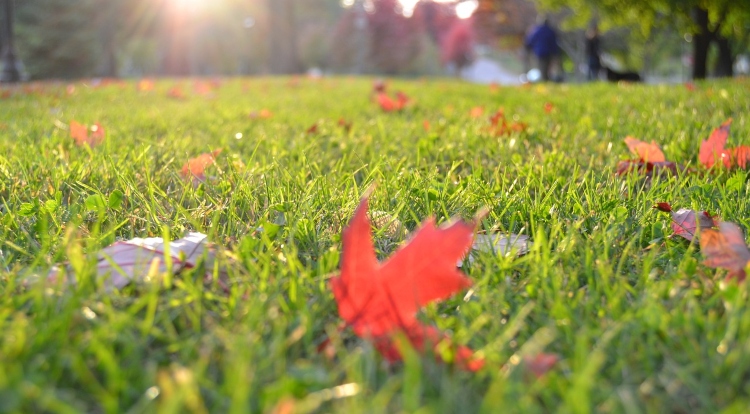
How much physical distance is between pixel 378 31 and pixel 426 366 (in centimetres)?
5841

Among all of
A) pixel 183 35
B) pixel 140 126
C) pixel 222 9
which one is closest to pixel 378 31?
pixel 222 9

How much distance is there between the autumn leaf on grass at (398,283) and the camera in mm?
821

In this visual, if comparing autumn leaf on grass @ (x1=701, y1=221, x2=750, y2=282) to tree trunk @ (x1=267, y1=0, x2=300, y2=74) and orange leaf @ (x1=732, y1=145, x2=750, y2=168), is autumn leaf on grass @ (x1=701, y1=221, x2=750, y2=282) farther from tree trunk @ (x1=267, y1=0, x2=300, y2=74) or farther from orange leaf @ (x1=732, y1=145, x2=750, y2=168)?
tree trunk @ (x1=267, y1=0, x2=300, y2=74)

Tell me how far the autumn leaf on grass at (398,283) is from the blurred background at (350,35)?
32.3 feet

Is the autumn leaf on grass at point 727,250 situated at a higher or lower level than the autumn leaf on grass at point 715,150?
higher

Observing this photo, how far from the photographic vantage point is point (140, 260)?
44.8 inches

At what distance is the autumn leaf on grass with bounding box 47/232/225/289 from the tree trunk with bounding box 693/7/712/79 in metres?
11.0

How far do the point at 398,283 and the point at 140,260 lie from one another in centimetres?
51

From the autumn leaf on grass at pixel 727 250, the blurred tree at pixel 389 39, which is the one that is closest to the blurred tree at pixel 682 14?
the autumn leaf on grass at pixel 727 250

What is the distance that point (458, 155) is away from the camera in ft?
8.02

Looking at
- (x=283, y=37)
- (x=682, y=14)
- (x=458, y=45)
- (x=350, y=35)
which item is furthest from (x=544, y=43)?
(x=350, y=35)

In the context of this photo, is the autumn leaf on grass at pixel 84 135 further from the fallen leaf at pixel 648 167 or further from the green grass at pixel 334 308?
the fallen leaf at pixel 648 167

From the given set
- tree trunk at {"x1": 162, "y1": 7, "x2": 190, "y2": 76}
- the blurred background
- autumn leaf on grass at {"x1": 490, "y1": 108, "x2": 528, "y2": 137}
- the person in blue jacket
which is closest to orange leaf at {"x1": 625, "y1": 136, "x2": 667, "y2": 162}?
autumn leaf on grass at {"x1": 490, "y1": 108, "x2": 528, "y2": 137}

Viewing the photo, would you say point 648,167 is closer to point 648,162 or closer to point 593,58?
point 648,162
